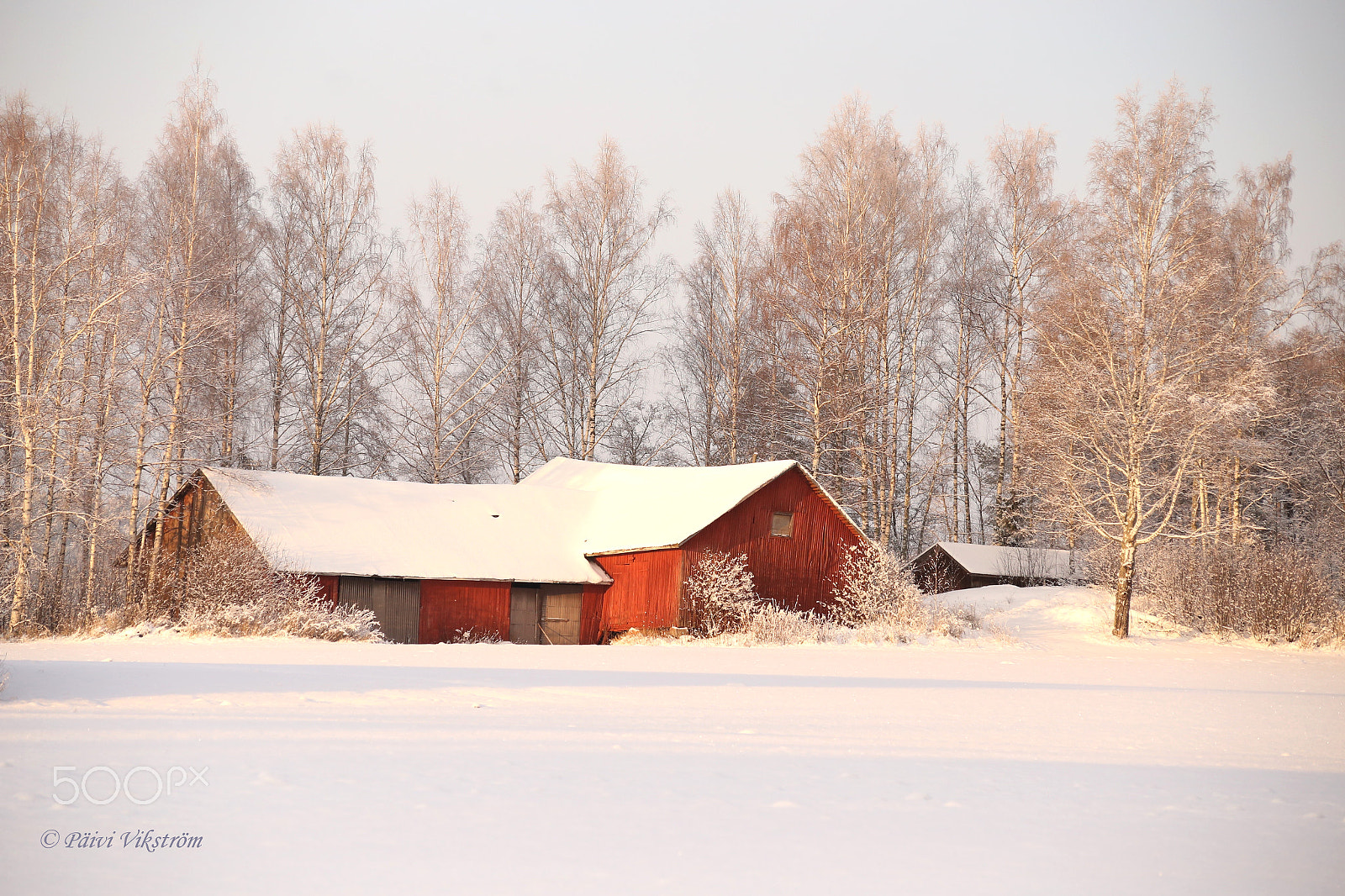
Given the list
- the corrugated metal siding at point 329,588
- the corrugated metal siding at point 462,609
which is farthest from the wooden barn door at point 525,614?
the corrugated metal siding at point 329,588

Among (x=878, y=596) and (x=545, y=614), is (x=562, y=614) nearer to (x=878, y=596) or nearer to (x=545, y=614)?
(x=545, y=614)

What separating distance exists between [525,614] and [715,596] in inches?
223

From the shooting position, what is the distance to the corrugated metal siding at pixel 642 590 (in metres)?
25.0

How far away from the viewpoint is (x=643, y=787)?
5.89 metres

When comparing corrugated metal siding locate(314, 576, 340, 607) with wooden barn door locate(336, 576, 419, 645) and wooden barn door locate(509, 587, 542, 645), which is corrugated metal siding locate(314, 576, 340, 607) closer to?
wooden barn door locate(336, 576, 419, 645)

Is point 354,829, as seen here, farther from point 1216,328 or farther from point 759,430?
point 759,430

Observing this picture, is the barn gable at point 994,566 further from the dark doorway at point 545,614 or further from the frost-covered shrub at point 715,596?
the dark doorway at point 545,614

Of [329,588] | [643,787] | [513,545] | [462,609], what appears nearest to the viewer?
[643,787]

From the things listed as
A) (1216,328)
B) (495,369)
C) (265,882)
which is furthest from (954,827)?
(495,369)

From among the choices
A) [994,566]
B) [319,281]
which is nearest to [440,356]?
[319,281]

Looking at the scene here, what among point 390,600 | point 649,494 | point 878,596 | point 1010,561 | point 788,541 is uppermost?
point 649,494

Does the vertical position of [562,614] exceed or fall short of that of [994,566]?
it falls short

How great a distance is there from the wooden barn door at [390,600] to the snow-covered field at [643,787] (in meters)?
12.5

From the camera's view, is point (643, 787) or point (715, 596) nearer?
point (643, 787)
